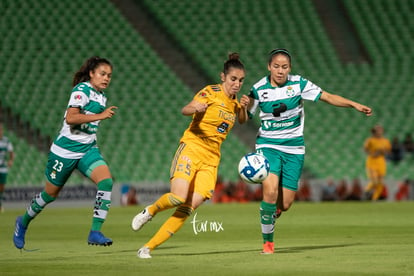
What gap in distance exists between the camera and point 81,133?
9.07 m

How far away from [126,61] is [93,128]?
1534 cm

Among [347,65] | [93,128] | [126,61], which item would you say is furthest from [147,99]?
[93,128]

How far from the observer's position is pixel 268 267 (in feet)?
23.5

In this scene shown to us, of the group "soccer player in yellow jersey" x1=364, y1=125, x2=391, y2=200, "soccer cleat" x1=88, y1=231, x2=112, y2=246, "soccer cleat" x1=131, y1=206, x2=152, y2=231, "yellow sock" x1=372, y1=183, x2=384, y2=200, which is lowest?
"yellow sock" x1=372, y1=183, x2=384, y2=200

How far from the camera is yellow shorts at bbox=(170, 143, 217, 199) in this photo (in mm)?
8117

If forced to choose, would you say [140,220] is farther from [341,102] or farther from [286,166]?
[341,102]

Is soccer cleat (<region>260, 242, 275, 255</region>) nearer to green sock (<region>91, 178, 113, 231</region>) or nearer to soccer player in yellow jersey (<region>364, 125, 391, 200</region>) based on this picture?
green sock (<region>91, 178, 113, 231</region>)

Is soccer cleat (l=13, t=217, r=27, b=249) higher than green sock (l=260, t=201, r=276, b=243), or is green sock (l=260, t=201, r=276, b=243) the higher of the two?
green sock (l=260, t=201, r=276, b=243)

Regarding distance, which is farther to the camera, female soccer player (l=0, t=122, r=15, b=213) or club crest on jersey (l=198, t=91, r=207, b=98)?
female soccer player (l=0, t=122, r=15, b=213)

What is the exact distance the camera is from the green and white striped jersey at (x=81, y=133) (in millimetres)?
8984

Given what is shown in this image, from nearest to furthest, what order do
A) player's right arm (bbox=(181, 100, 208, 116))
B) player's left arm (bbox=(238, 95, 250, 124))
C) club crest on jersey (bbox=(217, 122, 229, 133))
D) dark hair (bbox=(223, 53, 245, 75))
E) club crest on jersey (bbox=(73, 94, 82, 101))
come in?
1. player's right arm (bbox=(181, 100, 208, 116))
2. dark hair (bbox=(223, 53, 245, 75))
3. club crest on jersey (bbox=(217, 122, 229, 133))
4. player's left arm (bbox=(238, 95, 250, 124))
5. club crest on jersey (bbox=(73, 94, 82, 101))

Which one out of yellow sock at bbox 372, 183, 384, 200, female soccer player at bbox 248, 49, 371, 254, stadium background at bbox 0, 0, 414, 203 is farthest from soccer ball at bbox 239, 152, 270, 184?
yellow sock at bbox 372, 183, 384, 200

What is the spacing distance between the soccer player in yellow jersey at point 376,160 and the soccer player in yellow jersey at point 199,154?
13.1 metres

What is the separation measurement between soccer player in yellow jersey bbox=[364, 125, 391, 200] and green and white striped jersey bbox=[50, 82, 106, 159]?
1315 cm
